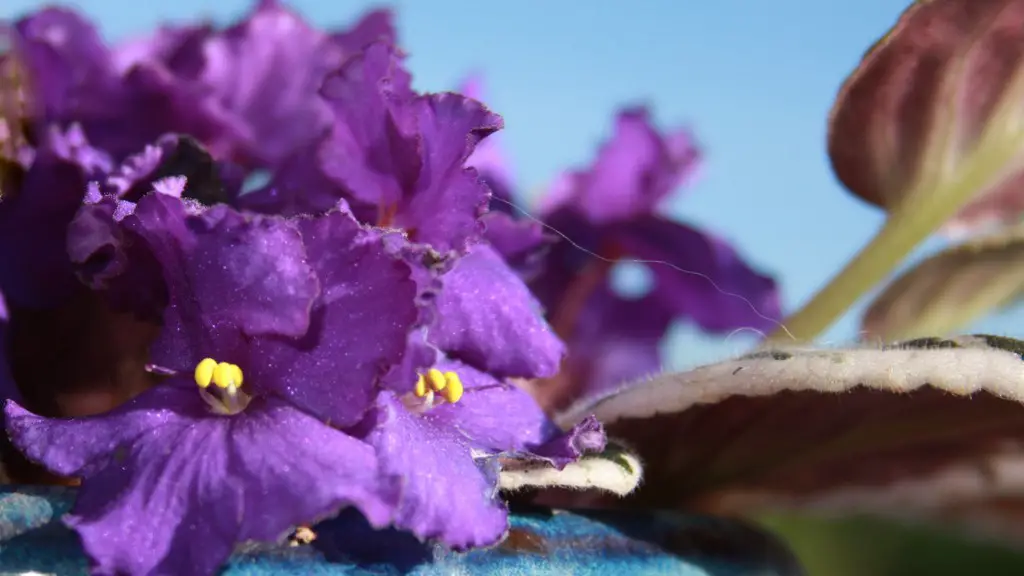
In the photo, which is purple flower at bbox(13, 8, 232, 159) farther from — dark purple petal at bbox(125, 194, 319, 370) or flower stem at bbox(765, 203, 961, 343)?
flower stem at bbox(765, 203, 961, 343)

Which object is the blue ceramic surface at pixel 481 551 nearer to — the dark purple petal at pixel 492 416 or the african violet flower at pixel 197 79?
the dark purple petal at pixel 492 416

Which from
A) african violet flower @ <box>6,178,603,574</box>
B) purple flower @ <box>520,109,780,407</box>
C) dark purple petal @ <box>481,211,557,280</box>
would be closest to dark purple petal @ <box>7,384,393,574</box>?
african violet flower @ <box>6,178,603,574</box>

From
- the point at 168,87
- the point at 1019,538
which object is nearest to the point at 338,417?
the point at 168,87

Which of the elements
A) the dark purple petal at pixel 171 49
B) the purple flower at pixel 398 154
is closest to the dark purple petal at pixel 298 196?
the purple flower at pixel 398 154

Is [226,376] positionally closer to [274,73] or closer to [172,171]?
[172,171]

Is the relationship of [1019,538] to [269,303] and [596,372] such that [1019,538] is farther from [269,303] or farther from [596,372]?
[269,303]

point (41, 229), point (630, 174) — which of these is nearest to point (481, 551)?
point (41, 229)
